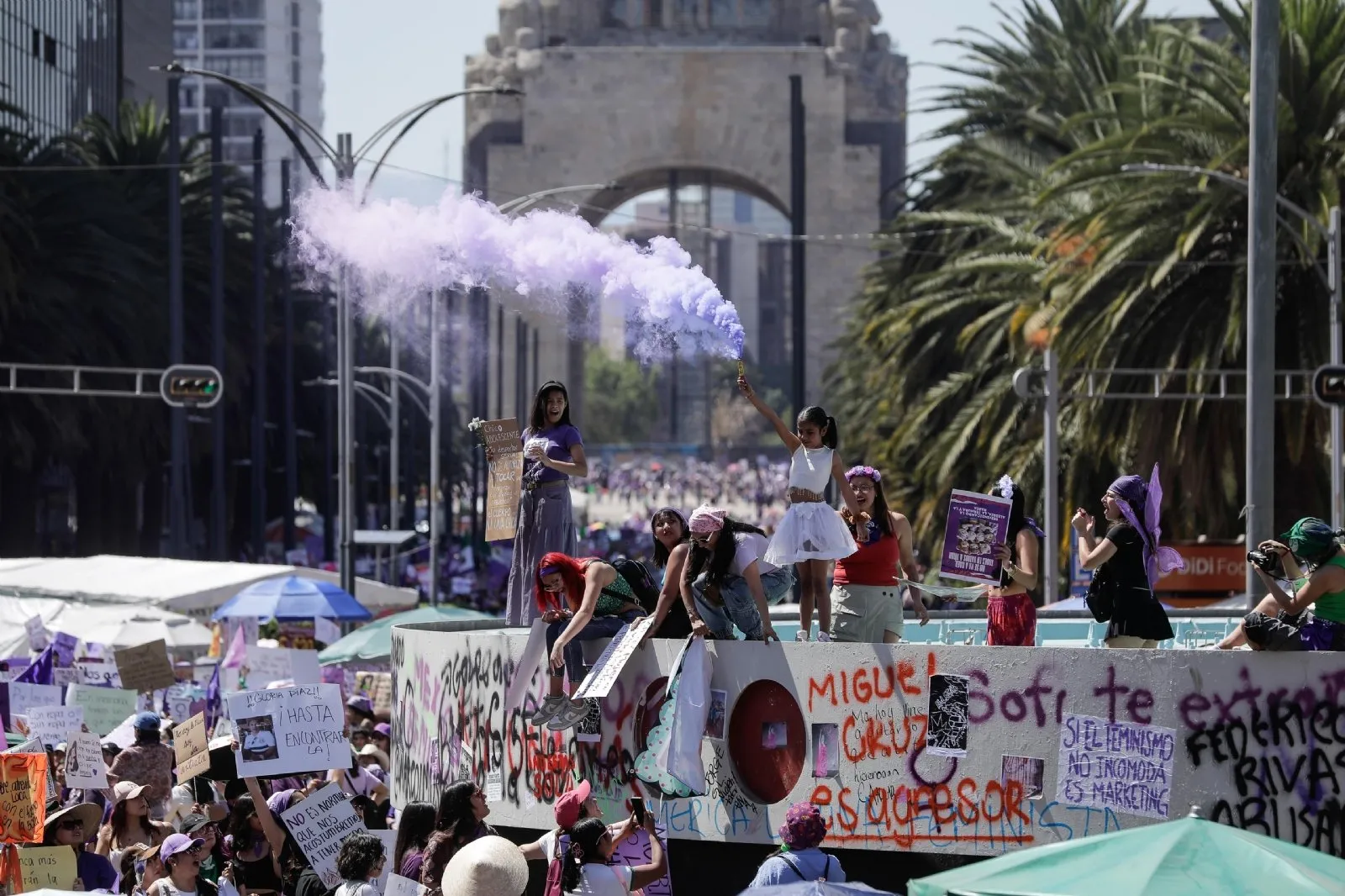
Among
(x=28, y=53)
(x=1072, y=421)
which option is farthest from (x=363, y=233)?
(x=28, y=53)

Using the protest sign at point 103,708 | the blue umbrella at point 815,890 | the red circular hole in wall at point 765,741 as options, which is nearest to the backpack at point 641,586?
the red circular hole in wall at point 765,741

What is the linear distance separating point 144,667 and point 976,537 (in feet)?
32.1

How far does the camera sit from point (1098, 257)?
99.3 ft

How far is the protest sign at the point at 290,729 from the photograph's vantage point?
11133 millimetres

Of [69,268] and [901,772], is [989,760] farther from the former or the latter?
[69,268]

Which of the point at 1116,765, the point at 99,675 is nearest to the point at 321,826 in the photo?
the point at 1116,765

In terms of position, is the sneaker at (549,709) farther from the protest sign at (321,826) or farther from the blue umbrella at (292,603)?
the blue umbrella at (292,603)

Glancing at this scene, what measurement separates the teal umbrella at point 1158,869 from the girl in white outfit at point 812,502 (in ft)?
16.1

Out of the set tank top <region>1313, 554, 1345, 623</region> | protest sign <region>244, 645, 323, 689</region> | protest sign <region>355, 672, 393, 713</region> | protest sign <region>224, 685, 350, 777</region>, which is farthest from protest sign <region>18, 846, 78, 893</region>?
protest sign <region>355, 672, 393, 713</region>

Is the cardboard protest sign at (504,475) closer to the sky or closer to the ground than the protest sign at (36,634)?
closer to the sky

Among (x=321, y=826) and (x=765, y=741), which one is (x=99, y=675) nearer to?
(x=765, y=741)

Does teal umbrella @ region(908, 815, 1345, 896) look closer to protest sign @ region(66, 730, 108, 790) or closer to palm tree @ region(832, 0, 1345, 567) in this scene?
protest sign @ region(66, 730, 108, 790)

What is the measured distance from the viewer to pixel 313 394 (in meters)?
71.3

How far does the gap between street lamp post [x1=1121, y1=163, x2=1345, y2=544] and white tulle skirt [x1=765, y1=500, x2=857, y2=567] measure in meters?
13.1
